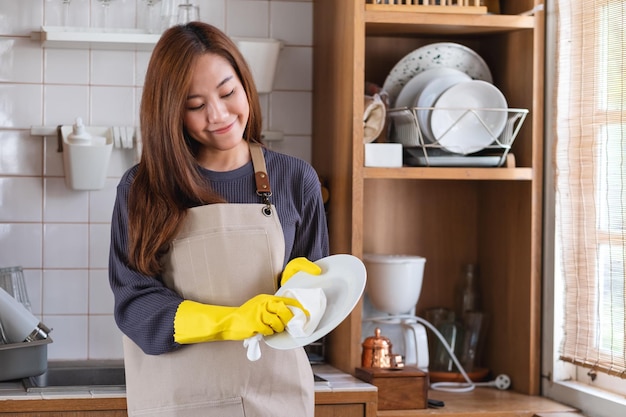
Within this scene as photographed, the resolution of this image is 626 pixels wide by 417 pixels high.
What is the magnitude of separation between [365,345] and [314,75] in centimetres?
82

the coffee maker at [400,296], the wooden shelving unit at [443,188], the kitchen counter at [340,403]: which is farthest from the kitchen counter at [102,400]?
the coffee maker at [400,296]

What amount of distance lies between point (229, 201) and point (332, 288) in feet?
0.91

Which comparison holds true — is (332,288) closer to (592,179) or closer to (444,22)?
(592,179)

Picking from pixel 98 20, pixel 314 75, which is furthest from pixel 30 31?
pixel 314 75

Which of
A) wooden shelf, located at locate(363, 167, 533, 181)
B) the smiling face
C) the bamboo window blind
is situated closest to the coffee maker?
wooden shelf, located at locate(363, 167, 533, 181)

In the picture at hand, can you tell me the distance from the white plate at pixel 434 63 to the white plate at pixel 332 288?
3.02 ft

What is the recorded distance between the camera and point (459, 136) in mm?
2271

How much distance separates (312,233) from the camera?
174 cm

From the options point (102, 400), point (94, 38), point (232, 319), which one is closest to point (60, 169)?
point (94, 38)

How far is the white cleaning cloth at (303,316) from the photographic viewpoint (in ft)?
4.72

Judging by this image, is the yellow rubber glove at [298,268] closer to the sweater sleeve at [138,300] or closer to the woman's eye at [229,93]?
the sweater sleeve at [138,300]

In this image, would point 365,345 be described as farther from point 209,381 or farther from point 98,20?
point 98,20

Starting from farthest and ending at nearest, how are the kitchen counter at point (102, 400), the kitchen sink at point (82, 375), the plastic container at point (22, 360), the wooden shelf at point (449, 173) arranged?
the kitchen sink at point (82, 375) < the wooden shelf at point (449, 173) < the plastic container at point (22, 360) < the kitchen counter at point (102, 400)

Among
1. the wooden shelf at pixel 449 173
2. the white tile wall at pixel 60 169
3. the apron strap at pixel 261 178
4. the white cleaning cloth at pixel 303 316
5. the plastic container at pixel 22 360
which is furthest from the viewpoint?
the white tile wall at pixel 60 169
